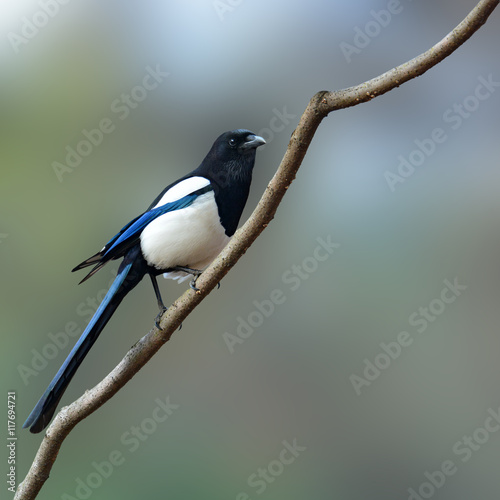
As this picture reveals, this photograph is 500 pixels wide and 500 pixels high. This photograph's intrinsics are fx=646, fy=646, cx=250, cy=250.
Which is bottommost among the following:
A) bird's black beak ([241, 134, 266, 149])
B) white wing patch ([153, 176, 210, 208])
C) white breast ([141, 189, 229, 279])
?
white breast ([141, 189, 229, 279])

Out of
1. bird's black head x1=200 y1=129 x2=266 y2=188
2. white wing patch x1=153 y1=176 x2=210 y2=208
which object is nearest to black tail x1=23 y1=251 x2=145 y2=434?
white wing patch x1=153 y1=176 x2=210 y2=208

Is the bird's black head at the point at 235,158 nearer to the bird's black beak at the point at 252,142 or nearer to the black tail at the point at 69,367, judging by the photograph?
the bird's black beak at the point at 252,142

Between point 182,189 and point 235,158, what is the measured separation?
0.46ft

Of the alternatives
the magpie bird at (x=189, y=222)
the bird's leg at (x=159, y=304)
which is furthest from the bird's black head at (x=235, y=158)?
the bird's leg at (x=159, y=304)

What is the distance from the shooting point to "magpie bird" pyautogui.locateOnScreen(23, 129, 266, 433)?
1.45m

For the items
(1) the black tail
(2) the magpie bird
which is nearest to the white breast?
(2) the magpie bird

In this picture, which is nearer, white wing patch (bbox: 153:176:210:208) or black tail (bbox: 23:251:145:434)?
black tail (bbox: 23:251:145:434)

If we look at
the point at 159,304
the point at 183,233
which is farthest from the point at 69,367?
the point at 183,233

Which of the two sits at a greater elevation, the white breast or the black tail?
the white breast

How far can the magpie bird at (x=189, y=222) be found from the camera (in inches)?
57.0

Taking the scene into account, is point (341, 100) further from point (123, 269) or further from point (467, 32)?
point (123, 269)

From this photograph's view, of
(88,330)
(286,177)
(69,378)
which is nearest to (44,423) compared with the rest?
(69,378)

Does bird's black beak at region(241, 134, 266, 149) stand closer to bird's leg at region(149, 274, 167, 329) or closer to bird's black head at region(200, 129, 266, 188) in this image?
bird's black head at region(200, 129, 266, 188)

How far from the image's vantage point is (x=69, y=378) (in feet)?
4.38
